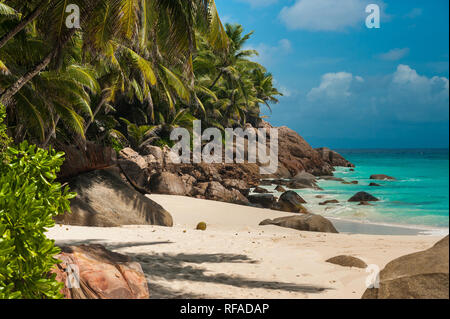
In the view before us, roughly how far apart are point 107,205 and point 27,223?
7.79 meters

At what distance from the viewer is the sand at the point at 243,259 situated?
4.81 meters

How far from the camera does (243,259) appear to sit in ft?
22.9

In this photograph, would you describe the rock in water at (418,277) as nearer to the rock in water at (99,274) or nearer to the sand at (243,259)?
the sand at (243,259)

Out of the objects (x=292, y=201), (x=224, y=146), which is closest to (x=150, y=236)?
(x=292, y=201)

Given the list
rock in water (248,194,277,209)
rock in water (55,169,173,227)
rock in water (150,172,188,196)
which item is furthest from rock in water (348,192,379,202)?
rock in water (55,169,173,227)

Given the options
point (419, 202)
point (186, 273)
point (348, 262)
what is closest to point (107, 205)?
point (186, 273)

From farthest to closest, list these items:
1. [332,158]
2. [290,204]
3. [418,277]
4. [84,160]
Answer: [332,158]
[290,204]
[84,160]
[418,277]

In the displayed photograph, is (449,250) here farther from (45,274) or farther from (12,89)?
(12,89)

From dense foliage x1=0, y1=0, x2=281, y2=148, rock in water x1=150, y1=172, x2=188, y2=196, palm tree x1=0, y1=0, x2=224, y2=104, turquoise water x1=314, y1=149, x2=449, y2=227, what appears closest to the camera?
turquoise water x1=314, y1=149, x2=449, y2=227

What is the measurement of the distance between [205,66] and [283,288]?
84.0ft

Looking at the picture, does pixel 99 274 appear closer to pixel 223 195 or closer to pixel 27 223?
pixel 27 223

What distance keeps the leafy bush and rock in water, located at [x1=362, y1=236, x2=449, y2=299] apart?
226 cm

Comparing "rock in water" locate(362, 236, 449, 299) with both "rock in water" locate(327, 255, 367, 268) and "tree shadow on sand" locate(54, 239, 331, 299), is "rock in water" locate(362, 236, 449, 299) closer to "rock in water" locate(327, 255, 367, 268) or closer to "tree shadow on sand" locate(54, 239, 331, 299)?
"tree shadow on sand" locate(54, 239, 331, 299)

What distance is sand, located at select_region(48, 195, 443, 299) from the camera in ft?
15.8
